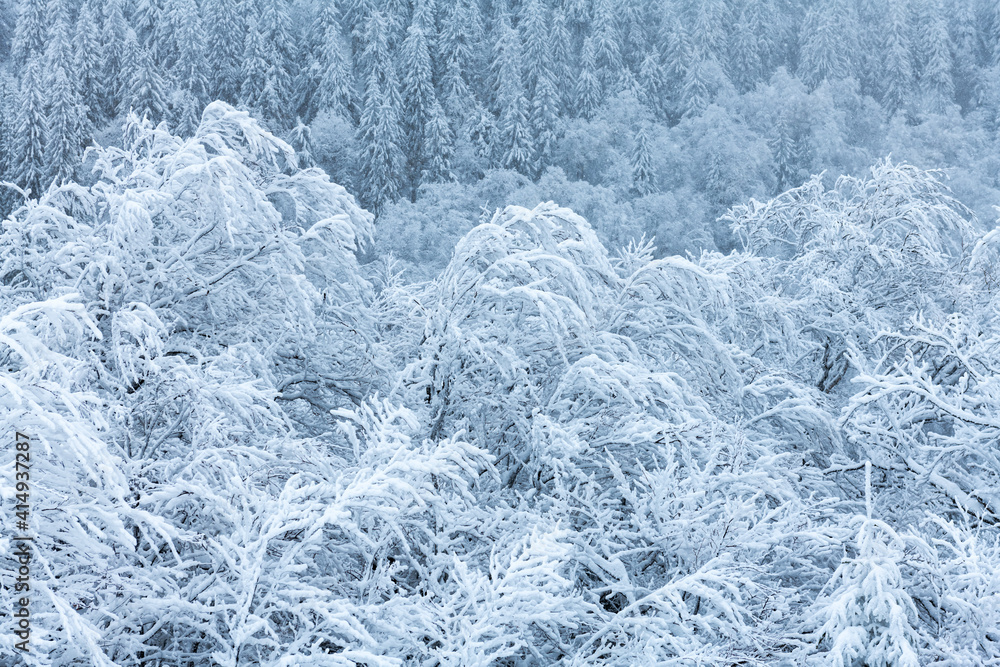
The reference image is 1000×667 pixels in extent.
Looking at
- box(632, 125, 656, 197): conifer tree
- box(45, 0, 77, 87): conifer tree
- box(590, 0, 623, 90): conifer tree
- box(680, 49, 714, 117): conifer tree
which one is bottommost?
box(632, 125, 656, 197): conifer tree

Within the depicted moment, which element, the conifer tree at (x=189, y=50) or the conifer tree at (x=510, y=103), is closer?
the conifer tree at (x=189, y=50)

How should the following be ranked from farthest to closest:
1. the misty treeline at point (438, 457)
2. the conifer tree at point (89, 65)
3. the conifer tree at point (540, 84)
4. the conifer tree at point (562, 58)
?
the conifer tree at point (562, 58) → the conifer tree at point (540, 84) → the conifer tree at point (89, 65) → the misty treeline at point (438, 457)

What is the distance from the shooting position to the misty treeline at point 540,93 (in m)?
41.4

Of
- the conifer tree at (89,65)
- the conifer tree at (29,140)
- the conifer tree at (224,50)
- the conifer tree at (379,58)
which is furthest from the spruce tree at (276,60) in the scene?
the conifer tree at (29,140)

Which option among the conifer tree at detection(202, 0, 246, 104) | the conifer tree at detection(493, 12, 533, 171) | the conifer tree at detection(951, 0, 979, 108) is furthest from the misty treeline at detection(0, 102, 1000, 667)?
the conifer tree at detection(951, 0, 979, 108)

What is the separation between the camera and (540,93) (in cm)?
4875

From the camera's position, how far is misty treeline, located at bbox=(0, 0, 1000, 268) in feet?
136

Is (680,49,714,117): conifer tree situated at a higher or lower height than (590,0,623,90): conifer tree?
lower

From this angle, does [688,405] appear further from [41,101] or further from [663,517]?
[41,101]

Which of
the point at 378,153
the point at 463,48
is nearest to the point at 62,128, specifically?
the point at 378,153

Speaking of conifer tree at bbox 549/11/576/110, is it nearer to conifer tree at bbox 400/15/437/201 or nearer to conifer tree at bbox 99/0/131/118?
conifer tree at bbox 400/15/437/201

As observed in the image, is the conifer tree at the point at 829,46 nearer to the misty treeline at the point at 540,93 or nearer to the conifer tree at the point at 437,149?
the misty treeline at the point at 540,93

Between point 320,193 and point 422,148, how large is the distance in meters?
41.1

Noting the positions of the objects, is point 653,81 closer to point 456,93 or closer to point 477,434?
point 456,93
